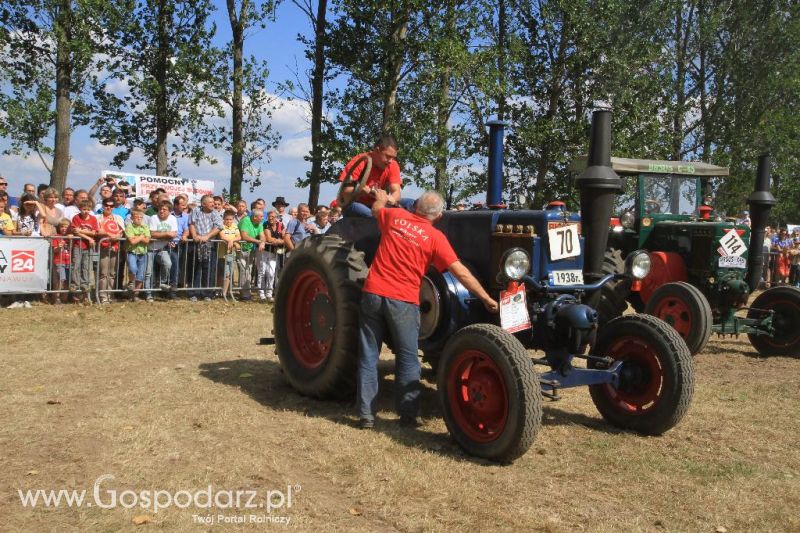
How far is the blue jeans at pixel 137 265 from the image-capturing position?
11164 mm

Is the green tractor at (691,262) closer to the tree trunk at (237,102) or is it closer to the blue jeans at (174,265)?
the blue jeans at (174,265)

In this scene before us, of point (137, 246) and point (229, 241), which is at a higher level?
point (229, 241)

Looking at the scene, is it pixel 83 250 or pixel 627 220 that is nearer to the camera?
pixel 627 220

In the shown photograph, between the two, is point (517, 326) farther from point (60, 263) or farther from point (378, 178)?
point (60, 263)

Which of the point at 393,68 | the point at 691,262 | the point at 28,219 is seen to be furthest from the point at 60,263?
the point at 393,68

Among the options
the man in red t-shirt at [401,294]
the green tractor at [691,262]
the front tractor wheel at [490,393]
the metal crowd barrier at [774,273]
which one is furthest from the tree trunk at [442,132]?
the front tractor wheel at [490,393]

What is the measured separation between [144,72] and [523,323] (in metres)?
16.1

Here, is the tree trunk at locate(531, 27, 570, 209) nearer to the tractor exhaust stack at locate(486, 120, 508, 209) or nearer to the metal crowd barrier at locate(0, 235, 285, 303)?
the metal crowd barrier at locate(0, 235, 285, 303)

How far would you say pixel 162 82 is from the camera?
61.4ft

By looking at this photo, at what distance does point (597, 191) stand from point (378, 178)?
71.8 inches

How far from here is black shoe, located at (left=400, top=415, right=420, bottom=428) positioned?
5277mm

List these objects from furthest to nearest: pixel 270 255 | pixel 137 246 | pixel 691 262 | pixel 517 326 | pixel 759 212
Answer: pixel 270 255, pixel 137 246, pixel 691 262, pixel 759 212, pixel 517 326

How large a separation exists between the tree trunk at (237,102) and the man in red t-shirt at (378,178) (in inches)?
541

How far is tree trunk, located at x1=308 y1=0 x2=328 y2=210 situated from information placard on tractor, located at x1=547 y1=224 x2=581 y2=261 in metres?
13.8
